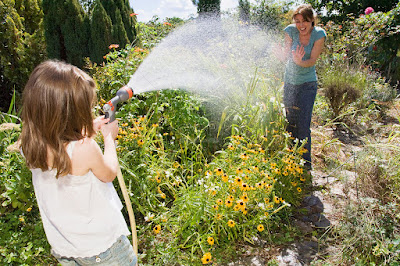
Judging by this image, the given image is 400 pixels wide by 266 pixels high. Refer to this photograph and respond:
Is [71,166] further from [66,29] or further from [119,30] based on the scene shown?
[66,29]

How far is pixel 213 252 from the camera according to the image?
2.19m

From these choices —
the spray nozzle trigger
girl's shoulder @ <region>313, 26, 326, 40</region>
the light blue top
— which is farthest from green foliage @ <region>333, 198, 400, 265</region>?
the spray nozzle trigger

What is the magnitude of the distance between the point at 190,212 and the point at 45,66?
1480 mm

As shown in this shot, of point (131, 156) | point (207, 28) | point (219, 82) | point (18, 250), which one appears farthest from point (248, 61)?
point (18, 250)

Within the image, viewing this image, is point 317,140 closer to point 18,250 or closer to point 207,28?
point 207,28

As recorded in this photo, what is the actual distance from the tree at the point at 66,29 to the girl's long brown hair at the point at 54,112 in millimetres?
6877

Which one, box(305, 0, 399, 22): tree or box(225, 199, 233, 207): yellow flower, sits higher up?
box(305, 0, 399, 22): tree

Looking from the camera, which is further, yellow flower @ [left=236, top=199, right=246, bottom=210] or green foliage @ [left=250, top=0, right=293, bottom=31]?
green foliage @ [left=250, top=0, right=293, bottom=31]

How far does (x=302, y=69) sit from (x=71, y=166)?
95.6 inches

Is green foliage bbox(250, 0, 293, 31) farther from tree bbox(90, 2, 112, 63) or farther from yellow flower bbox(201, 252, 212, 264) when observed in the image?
yellow flower bbox(201, 252, 212, 264)

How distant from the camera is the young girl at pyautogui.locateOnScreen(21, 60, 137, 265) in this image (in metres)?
1.18

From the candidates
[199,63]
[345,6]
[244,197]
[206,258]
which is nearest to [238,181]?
[244,197]

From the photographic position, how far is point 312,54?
291 cm

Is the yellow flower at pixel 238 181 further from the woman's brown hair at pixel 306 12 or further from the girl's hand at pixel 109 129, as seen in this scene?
the woman's brown hair at pixel 306 12
